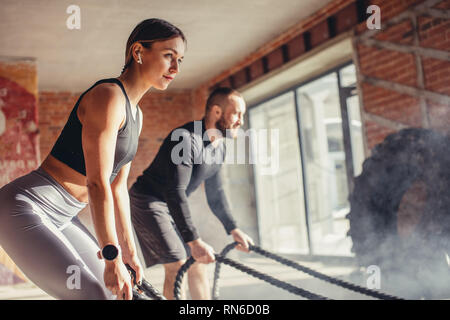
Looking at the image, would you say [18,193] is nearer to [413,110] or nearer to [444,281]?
[444,281]

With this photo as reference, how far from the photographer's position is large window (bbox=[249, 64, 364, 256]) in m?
5.53

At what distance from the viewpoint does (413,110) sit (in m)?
4.18

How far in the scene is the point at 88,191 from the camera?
1446 mm

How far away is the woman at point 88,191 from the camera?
4.74ft

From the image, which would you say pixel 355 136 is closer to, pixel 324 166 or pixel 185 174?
pixel 324 166

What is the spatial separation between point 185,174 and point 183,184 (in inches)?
2.4

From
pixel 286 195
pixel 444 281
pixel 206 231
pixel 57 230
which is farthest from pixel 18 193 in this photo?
pixel 286 195

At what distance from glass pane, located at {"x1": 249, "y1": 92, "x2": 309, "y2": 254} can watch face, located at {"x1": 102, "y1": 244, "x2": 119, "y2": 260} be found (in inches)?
214

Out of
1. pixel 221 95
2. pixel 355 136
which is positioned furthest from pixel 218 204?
pixel 355 136

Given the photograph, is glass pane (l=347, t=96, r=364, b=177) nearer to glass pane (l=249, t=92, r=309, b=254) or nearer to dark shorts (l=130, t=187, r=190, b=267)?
glass pane (l=249, t=92, r=309, b=254)

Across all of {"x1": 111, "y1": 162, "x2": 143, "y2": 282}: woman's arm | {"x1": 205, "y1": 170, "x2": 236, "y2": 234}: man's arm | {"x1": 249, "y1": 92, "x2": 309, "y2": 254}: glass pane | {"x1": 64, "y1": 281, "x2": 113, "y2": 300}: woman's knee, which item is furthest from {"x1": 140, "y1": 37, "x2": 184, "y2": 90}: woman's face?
{"x1": 249, "y1": 92, "x2": 309, "y2": 254}: glass pane

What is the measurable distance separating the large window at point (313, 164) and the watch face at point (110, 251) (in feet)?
13.8

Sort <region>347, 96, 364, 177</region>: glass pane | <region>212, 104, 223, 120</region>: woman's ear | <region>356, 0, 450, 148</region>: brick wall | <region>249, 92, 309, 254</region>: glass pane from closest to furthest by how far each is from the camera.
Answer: <region>212, 104, 223, 120</region>: woman's ear, <region>356, 0, 450, 148</region>: brick wall, <region>347, 96, 364, 177</region>: glass pane, <region>249, 92, 309, 254</region>: glass pane

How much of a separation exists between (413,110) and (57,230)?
11.2ft
